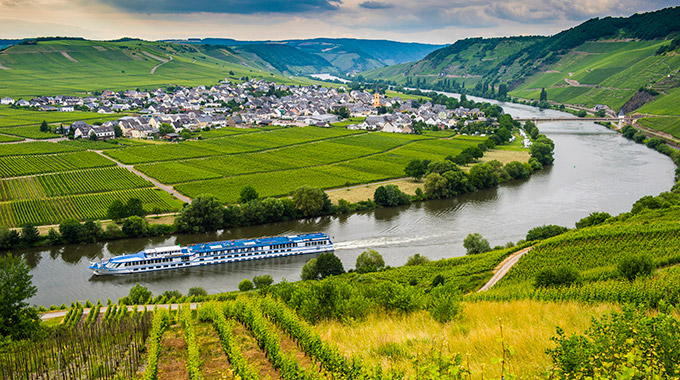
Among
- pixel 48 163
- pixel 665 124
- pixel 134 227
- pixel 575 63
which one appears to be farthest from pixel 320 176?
pixel 575 63

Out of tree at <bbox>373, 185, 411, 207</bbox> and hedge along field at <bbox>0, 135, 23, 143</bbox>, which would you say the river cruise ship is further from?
hedge along field at <bbox>0, 135, 23, 143</bbox>

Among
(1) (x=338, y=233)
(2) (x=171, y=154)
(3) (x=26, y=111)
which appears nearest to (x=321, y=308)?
(1) (x=338, y=233)

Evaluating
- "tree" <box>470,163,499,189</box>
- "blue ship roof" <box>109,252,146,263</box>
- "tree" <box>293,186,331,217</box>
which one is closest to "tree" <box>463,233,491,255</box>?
"tree" <box>293,186,331,217</box>

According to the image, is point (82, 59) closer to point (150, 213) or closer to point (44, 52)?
point (44, 52)

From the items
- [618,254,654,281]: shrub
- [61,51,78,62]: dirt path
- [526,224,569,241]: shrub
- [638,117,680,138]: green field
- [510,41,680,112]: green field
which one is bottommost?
[526,224,569,241]: shrub

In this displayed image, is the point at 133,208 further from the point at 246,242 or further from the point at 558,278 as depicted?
the point at 558,278

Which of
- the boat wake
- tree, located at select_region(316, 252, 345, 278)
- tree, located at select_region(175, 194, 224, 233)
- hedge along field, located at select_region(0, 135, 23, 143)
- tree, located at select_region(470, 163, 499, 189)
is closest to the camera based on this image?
tree, located at select_region(316, 252, 345, 278)

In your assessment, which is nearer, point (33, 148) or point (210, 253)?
point (210, 253)
